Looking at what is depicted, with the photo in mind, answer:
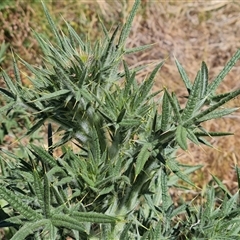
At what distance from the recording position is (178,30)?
4379 mm

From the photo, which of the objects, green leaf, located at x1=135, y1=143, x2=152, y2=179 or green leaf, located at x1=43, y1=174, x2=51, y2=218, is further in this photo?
green leaf, located at x1=135, y1=143, x2=152, y2=179

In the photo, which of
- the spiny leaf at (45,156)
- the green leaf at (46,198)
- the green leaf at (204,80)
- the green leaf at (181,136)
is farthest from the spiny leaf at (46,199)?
the green leaf at (204,80)

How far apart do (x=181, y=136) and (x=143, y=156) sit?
121 mm

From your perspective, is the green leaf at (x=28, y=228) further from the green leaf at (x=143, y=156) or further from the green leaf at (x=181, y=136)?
the green leaf at (x=181, y=136)

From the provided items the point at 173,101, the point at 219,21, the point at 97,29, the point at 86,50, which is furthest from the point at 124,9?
the point at 173,101

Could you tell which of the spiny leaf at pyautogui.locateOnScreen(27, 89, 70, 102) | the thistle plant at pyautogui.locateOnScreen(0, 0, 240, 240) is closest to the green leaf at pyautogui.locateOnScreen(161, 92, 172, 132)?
the thistle plant at pyautogui.locateOnScreen(0, 0, 240, 240)

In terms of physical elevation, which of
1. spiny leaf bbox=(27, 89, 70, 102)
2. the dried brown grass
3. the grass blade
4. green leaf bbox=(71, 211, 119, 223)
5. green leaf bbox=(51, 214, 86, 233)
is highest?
spiny leaf bbox=(27, 89, 70, 102)

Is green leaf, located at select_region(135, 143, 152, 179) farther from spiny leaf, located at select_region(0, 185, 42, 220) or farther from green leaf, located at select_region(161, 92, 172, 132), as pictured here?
spiny leaf, located at select_region(0, 185, 42, 220)

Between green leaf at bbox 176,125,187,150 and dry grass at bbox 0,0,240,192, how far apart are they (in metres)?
2.60

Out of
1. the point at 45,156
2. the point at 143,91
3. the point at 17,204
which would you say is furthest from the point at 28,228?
A: the point at 143,91

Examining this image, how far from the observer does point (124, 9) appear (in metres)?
4.18

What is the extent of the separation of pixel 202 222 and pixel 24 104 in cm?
64

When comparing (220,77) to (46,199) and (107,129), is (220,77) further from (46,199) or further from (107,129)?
(46,199)

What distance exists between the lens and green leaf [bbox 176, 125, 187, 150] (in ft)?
3.83
